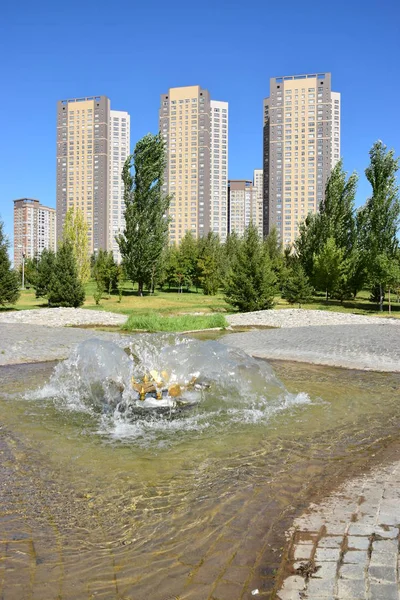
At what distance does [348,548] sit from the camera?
125 inches

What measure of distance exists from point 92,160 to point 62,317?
3640 inches

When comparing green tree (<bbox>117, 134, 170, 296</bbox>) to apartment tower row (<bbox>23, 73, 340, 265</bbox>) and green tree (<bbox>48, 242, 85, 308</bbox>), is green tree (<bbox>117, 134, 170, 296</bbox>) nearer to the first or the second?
green tree (<bbox>48, 242, 85, 308</bbox>)

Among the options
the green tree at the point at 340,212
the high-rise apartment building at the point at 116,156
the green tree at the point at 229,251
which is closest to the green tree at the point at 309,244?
the green tree at the point at 340,212

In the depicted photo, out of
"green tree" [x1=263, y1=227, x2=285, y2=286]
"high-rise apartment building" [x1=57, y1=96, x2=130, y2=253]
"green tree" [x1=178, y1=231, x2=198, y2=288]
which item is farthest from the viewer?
"high-rise apartment building" [x1=57, y1=96, x2=130, y2=253]

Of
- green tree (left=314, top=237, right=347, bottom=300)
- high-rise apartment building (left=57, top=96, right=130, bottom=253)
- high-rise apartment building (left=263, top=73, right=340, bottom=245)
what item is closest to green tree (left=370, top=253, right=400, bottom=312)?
green tree (left=314, top=237, right=347, bottom=300)

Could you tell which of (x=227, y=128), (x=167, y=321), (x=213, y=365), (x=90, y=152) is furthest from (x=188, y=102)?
(x=213, y=365)

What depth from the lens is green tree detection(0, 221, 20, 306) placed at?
28422 millimetres

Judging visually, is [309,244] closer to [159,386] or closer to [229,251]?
[229,251]

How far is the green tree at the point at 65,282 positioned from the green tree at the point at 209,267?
20.1 metres

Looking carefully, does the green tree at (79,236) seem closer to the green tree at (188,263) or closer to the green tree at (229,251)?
the green tree at (188,263)

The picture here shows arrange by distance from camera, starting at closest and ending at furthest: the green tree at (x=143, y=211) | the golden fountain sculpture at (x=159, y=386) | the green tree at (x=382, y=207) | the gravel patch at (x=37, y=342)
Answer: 1. the golden fountain sculpture at (x=159, y=386)
2. the gravel patch at (x=37, y=342)
3. the green tree at (x=382, y=207)
4. the green tree at (x=143, y=211)

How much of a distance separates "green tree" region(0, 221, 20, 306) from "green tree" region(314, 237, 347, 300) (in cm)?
2256

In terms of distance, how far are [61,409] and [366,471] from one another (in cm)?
458

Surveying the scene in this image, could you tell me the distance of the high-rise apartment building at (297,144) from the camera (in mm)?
101250
